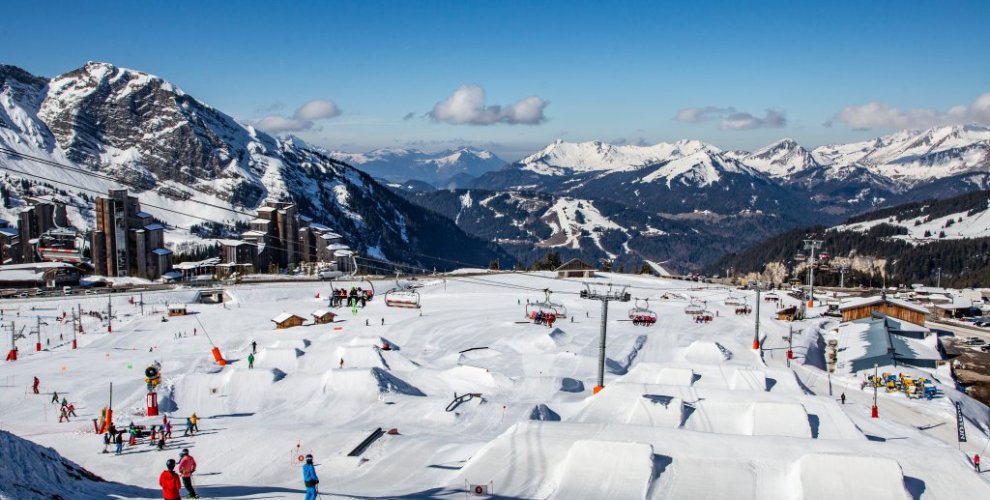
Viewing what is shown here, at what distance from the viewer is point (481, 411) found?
33344mm

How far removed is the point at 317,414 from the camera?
1351 inches

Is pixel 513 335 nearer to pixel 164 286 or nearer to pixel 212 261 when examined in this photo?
pixel 164 286

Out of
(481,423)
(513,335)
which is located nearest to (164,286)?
(513,335)

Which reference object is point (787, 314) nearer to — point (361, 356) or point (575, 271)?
point (575, 271)

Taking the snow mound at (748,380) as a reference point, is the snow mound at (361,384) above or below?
above

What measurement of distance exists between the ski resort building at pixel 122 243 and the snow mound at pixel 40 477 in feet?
311

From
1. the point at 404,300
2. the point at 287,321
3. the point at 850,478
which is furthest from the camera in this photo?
the point at 404,300

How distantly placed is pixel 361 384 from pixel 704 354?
25.3 m

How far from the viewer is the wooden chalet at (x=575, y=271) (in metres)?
110

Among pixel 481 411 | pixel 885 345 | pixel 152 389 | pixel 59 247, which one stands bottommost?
pixel 885 345

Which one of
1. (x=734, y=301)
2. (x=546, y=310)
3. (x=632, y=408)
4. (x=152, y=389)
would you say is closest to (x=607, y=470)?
(x=632, y=408)

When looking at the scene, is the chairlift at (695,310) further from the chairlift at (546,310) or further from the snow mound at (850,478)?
the snow mound at (850,478)

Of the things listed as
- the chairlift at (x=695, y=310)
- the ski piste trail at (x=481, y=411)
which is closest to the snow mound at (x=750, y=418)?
the ski piste trail at (x=481, y=411)

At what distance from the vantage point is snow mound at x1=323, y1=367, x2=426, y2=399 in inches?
1422
